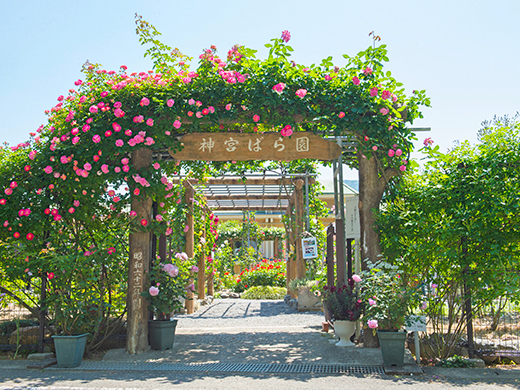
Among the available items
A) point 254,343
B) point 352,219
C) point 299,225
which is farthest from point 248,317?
point 352,219

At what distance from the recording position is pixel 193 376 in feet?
16.4

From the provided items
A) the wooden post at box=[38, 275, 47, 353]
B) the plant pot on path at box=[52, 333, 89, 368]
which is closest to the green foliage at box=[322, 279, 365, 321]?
the plant pot on path at box=[52, 333, 89, 368]

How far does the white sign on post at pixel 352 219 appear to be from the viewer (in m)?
6.61

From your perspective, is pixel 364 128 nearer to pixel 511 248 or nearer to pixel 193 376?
pixel 511 248

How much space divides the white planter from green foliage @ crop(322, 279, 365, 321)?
7 cm

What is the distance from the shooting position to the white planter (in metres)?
6.26

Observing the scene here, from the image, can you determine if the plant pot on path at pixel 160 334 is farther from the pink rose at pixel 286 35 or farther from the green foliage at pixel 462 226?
the pink rose at pixel 286 35

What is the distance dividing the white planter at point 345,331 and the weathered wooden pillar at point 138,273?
277 centimetres

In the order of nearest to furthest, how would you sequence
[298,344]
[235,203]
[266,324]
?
[298,344]
[266,324]
[235,203]

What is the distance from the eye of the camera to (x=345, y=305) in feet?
20.7

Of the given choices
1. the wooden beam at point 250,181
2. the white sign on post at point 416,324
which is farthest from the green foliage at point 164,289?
the wooden beam at point 250,181

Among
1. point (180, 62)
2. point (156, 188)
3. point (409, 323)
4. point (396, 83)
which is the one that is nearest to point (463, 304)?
point (409, 323)

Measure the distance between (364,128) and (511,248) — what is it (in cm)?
242

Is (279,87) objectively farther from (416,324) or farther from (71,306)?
(71,306)
